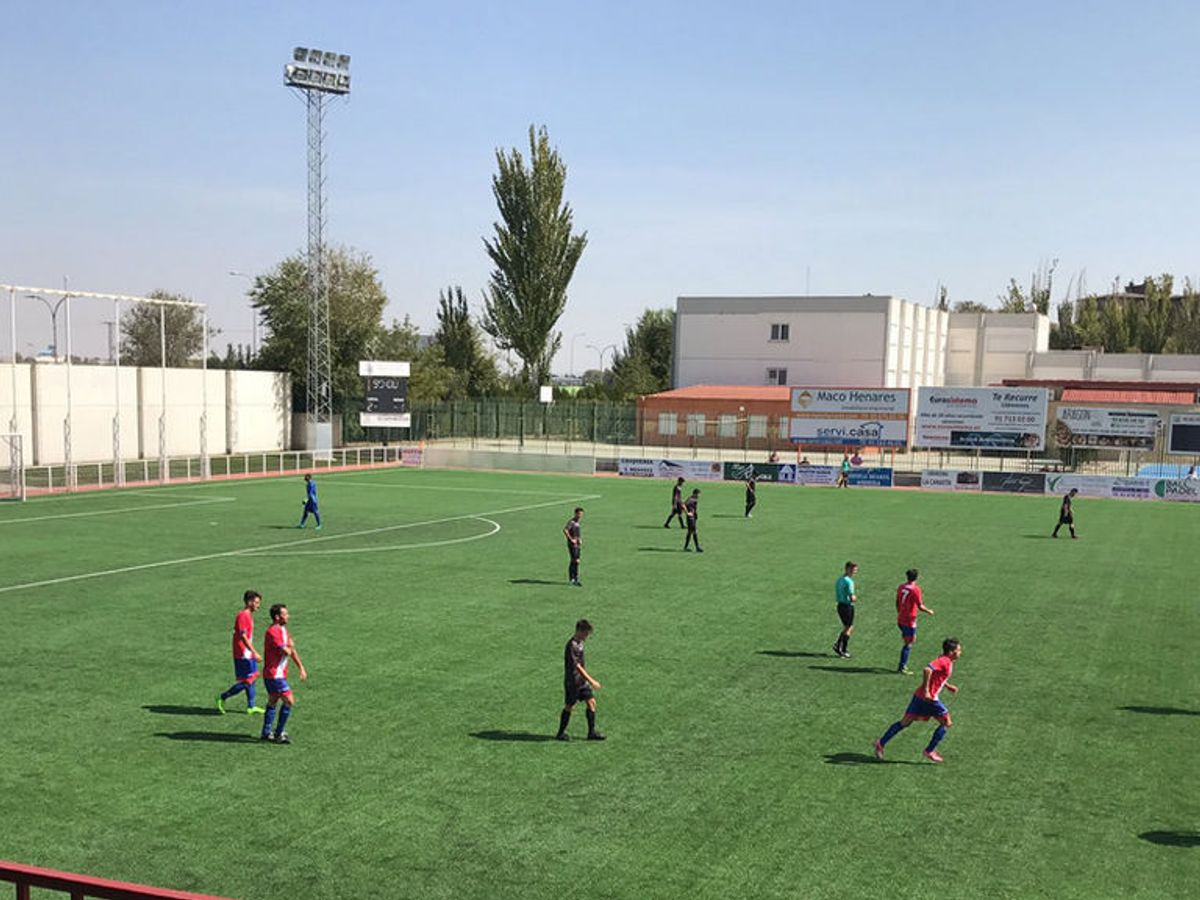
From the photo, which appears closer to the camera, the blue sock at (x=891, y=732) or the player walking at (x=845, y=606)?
the blue sock at (x=891, y=732)

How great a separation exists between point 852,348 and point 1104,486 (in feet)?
109

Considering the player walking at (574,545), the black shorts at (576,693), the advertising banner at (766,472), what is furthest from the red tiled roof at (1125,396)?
the black shorts at (576,693)

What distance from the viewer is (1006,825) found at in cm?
1127

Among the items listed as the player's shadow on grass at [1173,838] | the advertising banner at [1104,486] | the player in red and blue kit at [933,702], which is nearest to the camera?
the player's shadow on grass at [1173,838]

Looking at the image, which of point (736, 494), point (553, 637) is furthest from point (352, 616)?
point (736, 494)

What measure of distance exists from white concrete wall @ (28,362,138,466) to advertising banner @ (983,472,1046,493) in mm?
44528

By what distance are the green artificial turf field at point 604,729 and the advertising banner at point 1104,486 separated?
2116 cm

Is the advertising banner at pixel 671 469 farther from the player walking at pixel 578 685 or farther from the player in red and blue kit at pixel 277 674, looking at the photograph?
the player in red and blue kit at pixel 277 674

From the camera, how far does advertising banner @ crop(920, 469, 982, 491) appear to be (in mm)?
53000

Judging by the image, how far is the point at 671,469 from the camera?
57.7 m

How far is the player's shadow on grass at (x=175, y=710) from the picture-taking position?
1481cm

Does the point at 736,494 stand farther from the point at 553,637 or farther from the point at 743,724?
the point at 743,724

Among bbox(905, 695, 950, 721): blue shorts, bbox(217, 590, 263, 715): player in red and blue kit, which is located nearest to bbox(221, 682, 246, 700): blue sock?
bbox(217, 590, 263, 715): player in red and blue kit

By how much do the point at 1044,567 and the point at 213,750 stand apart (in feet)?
74.0
